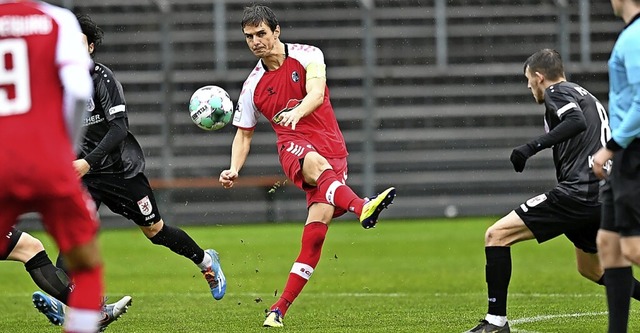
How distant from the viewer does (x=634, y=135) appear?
18.9 ft

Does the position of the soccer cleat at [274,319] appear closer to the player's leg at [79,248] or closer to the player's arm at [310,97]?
the player's arm at [310,97]

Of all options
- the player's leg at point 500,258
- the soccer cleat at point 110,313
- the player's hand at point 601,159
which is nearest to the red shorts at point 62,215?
the player's hand at point 601,159

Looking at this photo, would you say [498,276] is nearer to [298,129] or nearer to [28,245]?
[298,129]

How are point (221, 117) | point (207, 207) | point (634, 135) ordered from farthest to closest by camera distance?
point (207, 207) → point (221, 117) → point (634, 135)

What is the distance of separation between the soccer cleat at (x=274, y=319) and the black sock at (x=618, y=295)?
2.75 metres

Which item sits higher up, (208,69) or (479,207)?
(208,69)

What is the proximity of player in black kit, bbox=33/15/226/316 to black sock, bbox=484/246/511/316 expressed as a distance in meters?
2.84

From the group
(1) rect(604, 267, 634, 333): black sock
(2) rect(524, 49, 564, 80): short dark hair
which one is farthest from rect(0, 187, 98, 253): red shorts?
(2) rect(524, 49, 564, 80): short dark hair

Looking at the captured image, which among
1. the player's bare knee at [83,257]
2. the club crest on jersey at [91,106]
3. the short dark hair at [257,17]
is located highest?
the short dark hair at [257,17]

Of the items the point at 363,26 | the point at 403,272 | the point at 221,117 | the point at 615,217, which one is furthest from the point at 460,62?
the point at 615,217

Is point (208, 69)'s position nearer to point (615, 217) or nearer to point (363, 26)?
point (363, 26)

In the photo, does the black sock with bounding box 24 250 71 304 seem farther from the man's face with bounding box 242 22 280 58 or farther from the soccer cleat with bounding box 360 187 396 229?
the man's face with bounding box 242 22 280 58

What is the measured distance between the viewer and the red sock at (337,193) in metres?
8.20

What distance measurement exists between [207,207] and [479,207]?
18.1 ft
